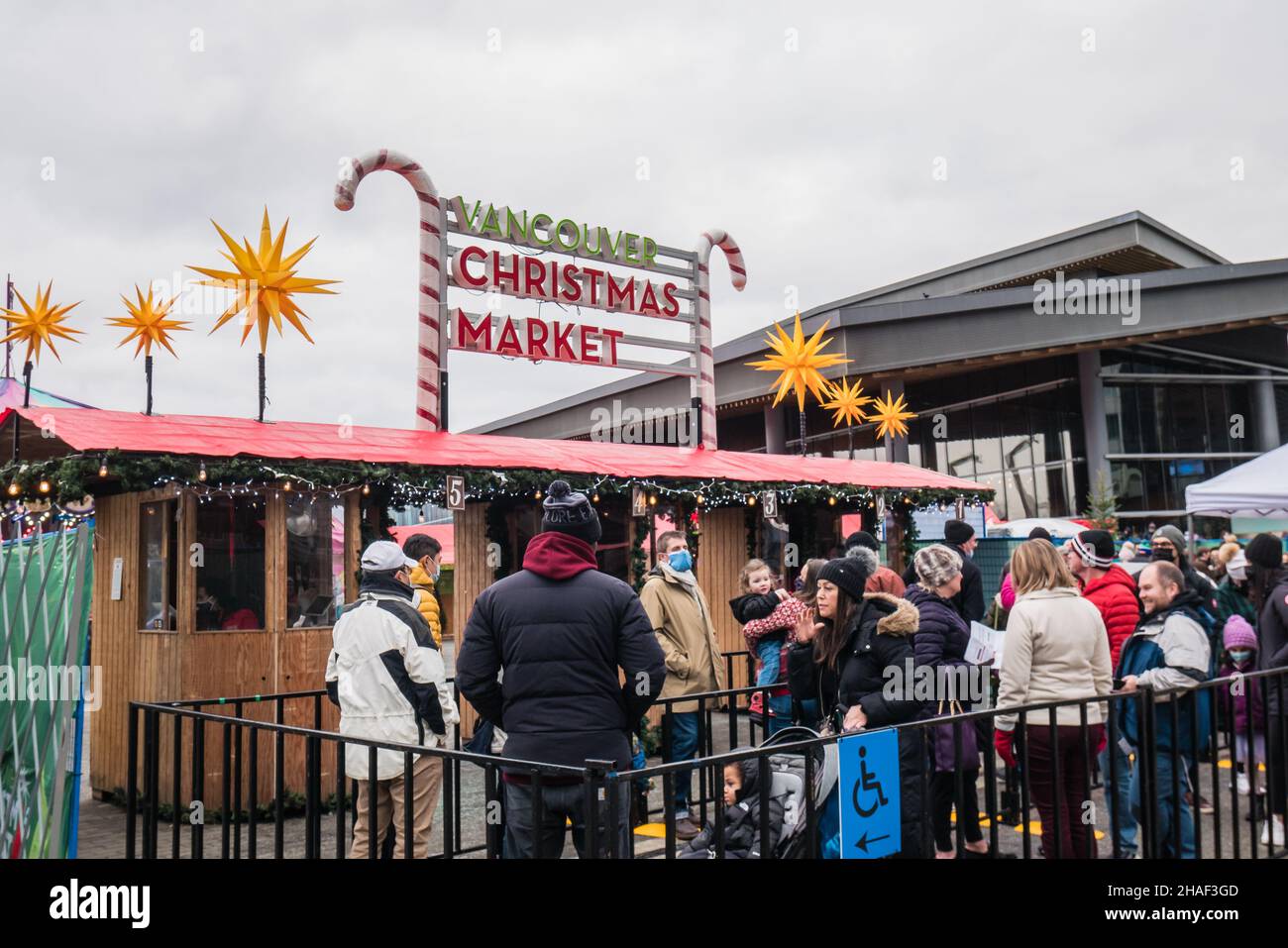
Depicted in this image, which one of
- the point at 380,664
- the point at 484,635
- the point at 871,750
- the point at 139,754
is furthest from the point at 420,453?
the point at 871,750

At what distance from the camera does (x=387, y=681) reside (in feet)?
18.6

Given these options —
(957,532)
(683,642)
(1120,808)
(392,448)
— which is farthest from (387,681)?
(957,532)

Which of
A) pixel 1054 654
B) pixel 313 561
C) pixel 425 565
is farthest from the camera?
pixel 313 561

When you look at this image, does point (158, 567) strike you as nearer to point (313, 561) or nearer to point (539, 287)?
point (313, 561)

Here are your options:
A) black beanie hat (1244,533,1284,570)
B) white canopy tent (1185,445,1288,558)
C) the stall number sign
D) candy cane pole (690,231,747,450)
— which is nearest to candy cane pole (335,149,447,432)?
the stall number sign

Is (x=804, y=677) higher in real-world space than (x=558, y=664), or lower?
lower

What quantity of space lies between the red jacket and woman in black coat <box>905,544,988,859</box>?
5.63ft

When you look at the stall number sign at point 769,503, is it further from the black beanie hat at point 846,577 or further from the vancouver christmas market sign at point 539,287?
the black beanie hat at point 846,577

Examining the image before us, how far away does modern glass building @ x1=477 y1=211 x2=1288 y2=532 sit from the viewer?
27.0m

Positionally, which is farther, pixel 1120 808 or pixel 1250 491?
pixel 1250 491

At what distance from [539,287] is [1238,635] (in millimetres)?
8990

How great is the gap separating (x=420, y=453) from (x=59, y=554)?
14.7ft

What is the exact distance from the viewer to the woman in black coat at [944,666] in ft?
19.1
